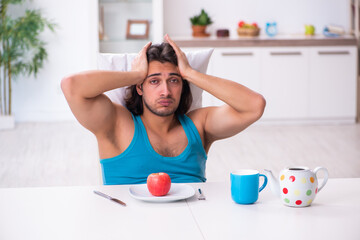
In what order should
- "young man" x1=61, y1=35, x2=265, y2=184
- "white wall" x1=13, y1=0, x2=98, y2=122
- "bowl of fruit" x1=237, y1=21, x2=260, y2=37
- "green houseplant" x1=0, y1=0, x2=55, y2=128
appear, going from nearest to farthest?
"young man" x1=61, y1=35, x2=265, y2=184
"green houseplant" x1=0, y1=0, x2=55, y2=128
"bowl of fruit" x1=237, y1=21, x2=260, y2=37
"white wall" x1=13, y1=0, x2=98, y2=122

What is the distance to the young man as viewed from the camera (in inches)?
84.0

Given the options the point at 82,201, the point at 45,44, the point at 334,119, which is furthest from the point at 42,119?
the point at 82,201

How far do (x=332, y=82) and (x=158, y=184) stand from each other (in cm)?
423

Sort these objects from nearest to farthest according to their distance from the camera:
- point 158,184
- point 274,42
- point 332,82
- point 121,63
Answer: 1. point 158,184
2. point 121,63
3. point 274,42
4. point 332,82

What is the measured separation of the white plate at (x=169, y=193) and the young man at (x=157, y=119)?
33 centimetres

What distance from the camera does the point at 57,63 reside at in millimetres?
5844

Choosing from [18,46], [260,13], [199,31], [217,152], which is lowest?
[217,152]

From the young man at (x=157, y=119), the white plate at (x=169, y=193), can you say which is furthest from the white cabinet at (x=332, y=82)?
the white plate at (x=169, y=193)

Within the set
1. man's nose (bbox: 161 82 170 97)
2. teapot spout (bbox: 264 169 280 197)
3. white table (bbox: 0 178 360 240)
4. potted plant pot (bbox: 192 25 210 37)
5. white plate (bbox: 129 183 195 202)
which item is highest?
potted plant pot (bbox: 192 25 210 37)

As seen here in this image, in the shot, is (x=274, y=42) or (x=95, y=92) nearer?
(x=95, y=92)

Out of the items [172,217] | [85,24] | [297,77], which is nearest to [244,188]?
[172,217]

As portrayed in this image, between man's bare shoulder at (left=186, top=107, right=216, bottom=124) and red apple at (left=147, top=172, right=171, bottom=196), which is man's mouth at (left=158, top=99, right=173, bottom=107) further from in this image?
red apple at (left=147, top=172, right=171, bottom=196)

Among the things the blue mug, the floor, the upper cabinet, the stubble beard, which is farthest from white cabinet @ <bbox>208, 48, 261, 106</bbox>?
the blue mug

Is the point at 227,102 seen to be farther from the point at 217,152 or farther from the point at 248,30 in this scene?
the point at 248,30
